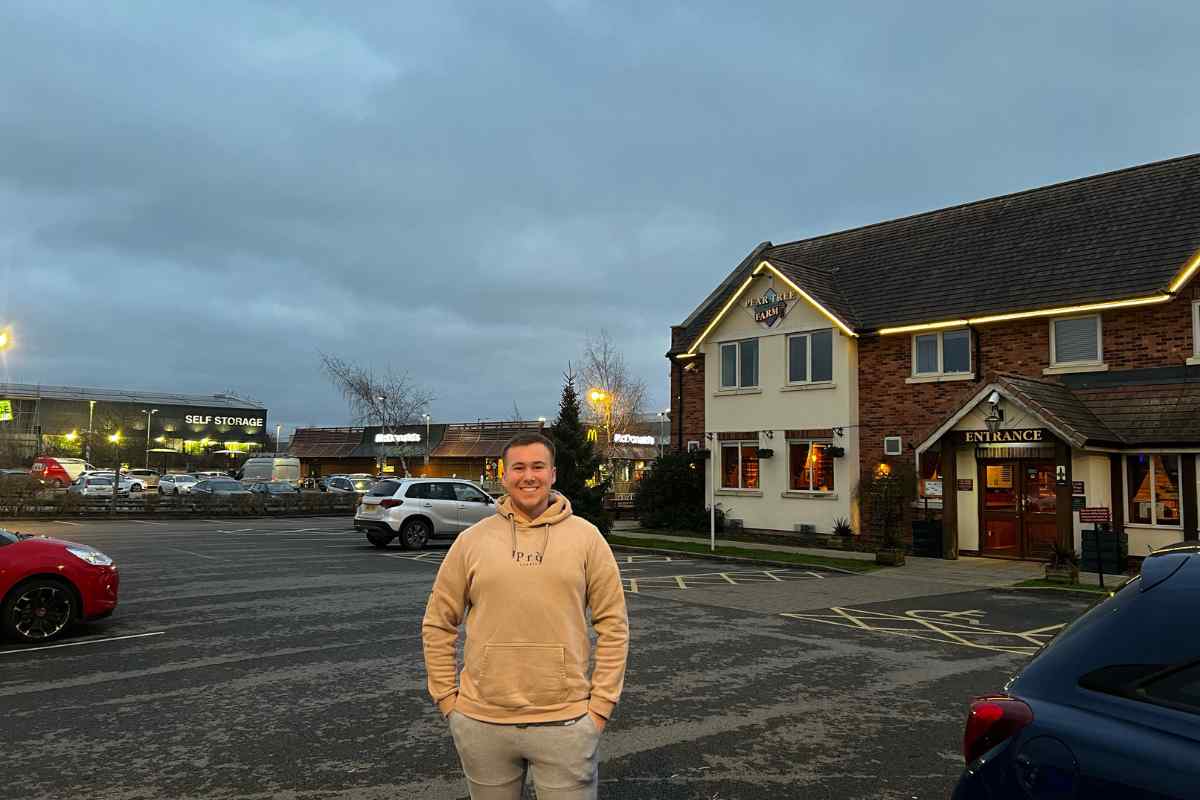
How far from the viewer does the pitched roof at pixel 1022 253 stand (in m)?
18.2

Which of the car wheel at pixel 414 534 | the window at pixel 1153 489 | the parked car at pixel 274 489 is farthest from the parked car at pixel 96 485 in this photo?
the window at pixel 1153 489

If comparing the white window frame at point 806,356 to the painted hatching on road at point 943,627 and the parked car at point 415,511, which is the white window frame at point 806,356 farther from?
the painted hatching on road at point 943,627

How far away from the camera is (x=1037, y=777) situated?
2.63 meters

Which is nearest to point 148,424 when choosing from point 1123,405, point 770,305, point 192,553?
point 192,553

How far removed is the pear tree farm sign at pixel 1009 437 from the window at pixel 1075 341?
7.69 feet

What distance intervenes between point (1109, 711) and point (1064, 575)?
565 inches

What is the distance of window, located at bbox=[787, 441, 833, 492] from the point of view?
74.1 ft

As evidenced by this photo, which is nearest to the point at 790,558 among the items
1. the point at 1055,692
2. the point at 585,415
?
the point at 1055,692

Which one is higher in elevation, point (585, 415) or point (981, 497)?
point (585, 415)

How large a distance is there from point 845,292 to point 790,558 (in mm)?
8735

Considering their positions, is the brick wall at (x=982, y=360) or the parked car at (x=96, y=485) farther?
the parked car at (x=96, y=485)

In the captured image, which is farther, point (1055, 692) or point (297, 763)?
point (297, 763)

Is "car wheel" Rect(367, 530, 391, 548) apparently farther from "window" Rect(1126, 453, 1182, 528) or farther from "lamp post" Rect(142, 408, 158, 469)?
"lamp post" Rect(142, 408, 158, 469)

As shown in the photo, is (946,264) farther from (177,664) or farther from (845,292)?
(177,664)
